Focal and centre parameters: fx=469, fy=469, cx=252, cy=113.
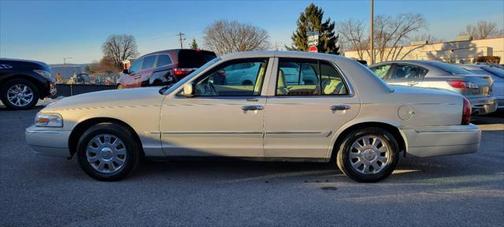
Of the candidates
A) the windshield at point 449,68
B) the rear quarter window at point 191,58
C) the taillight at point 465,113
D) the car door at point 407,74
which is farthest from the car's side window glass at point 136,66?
the taillight at point 465,113

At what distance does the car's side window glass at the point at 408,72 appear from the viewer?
9.88 metres

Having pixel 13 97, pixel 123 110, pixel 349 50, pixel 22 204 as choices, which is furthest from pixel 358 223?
pixel 349 50

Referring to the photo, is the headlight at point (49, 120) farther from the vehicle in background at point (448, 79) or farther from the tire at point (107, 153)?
the vehicle in background at point (448, 79)

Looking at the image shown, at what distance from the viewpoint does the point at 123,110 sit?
17.3 ft

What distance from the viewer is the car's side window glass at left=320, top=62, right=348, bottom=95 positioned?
530 centimetres

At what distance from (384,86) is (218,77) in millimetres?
1905

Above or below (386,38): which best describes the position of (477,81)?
below

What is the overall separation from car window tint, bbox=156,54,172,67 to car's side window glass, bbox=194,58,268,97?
750 cm

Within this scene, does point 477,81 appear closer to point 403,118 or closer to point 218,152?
point 403,118

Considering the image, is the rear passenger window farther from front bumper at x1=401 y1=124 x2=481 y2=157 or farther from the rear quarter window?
the rear quarter window

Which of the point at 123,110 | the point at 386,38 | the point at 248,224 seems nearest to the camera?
the point at 248,224

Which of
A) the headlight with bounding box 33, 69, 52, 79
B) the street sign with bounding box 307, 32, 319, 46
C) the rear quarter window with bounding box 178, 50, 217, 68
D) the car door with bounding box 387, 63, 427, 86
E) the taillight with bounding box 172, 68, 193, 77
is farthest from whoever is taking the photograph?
the street sign with bounding box 307, 32, 319, 46

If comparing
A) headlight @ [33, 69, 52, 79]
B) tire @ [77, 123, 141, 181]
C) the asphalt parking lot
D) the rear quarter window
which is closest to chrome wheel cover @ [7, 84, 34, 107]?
headlight @ [33, 69, 52, 79]

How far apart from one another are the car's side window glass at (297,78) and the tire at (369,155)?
71 centimetres
